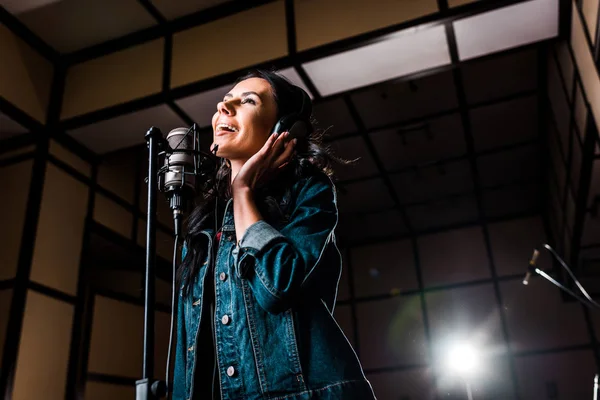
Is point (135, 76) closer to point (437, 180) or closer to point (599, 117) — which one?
point (599, 117)

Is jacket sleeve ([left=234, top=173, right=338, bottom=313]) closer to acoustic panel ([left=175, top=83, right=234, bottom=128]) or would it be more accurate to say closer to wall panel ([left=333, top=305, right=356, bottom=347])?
acoustic panel ([left=175, top=83, right=234, bottom=128])

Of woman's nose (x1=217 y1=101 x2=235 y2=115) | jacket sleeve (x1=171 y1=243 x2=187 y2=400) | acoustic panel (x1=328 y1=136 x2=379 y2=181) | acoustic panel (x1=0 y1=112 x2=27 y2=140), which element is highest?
acoustic panel (x1=328 y1=136 x2=379 y2=181)

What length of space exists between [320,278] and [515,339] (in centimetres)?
738

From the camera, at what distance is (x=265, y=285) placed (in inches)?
37.9

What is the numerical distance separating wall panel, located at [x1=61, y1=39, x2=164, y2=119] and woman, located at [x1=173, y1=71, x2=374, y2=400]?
3291 millimetres

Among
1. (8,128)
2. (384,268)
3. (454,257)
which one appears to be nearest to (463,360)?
(454,257)

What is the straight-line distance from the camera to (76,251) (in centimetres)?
447

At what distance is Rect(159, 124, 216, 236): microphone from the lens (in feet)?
3.91

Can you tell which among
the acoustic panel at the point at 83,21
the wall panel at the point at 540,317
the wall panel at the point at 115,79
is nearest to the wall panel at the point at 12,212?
the wall panel at the point at 115,79

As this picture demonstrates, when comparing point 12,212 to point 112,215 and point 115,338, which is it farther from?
point 115,338

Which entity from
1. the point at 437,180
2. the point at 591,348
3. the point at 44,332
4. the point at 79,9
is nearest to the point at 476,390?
the point at 591,348

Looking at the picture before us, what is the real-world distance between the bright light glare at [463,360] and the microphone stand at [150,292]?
6.99 m

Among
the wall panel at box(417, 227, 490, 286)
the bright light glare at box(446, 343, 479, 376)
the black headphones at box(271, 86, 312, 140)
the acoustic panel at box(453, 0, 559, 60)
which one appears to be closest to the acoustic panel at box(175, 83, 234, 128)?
the acoustic panel at box(453, 0, 559, 60)

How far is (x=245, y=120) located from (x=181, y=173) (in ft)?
0.65
